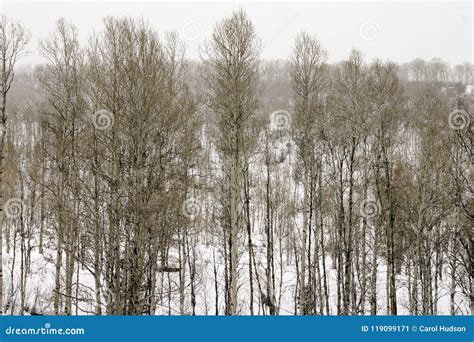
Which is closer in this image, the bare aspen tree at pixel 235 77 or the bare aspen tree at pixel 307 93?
the bare aspen tree at pixel 235 77

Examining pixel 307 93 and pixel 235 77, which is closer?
pixel 235 77

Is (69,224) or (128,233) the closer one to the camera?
(128,233)

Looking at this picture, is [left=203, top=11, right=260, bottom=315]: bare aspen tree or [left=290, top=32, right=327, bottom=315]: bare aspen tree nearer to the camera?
[left=203, top=11, right=260, bottom=315]: bare aspen tree

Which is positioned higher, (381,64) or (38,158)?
(381,64)

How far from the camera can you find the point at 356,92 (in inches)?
533

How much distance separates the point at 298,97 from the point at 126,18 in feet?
22.7

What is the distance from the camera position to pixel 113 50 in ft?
31.9

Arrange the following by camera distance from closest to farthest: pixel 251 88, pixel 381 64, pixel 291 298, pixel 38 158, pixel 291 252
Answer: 1. pixel 251 88
2. pixel 381 64
3. pixel 38 158
4. pixel 291 298
5. pixel 291 252

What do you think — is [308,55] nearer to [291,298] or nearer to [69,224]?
[69,224]

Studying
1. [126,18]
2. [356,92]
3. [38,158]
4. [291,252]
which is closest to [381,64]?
[356,92]

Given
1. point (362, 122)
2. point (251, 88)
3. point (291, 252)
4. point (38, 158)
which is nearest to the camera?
point (251, 88)

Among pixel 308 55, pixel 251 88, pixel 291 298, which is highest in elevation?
pixel 308 55

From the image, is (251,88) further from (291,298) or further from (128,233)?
(291,298)

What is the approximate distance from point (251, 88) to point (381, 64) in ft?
26.6
